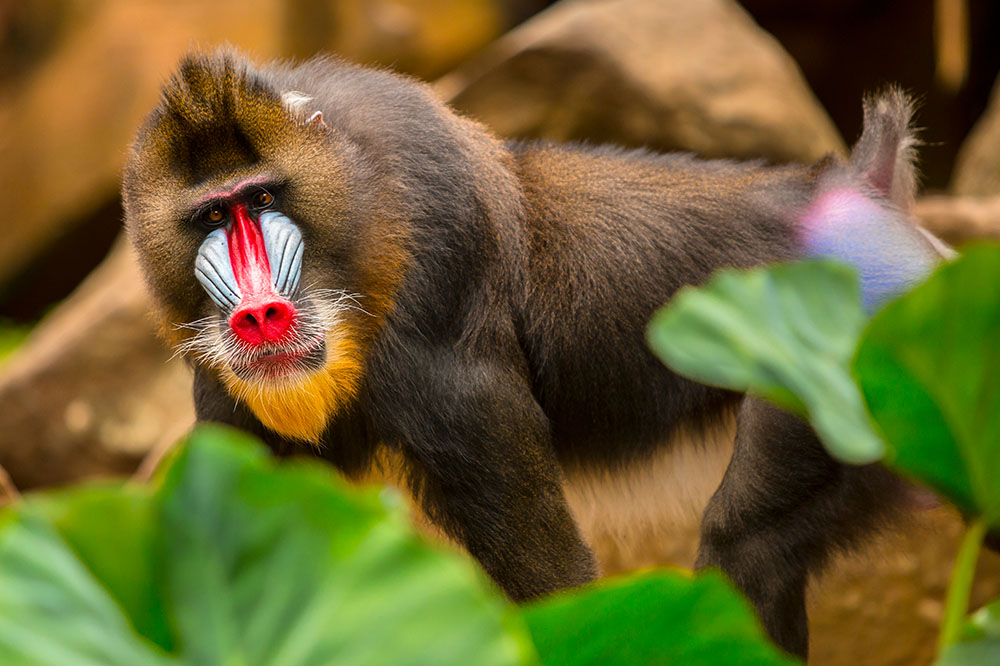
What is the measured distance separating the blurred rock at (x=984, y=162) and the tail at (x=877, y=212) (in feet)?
10.6

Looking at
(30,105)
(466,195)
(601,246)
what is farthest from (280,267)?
(30,105)

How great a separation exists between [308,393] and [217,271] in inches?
13.9

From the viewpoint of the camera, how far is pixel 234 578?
83 cm

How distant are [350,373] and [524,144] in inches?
40.1

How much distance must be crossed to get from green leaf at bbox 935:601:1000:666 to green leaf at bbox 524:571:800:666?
142mm

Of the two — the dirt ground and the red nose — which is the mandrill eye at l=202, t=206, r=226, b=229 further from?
the dirt ground

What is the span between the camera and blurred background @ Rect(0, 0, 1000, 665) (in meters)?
4.38

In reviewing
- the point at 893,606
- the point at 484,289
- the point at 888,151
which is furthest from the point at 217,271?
the point at 893,606

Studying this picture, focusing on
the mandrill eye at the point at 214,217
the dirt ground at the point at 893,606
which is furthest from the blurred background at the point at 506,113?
the mandrill eye at the point at 214,217

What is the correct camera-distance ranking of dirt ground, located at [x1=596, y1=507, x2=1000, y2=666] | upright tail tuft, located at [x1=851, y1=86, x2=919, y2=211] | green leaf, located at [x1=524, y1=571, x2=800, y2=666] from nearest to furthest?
green leaf, located at [x1=524, y1=571, x2=800, y2=666] < upright tail tuft, located at [x1=851, y1=86, x2=919, y2=211] < dirt ground, located at [x1=596, y1=507, x2=1000, y2=666]

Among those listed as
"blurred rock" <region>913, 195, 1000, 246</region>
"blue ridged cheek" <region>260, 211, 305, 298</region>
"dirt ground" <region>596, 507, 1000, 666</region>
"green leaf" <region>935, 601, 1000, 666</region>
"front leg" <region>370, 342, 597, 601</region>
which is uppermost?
"green leaf" <region>935, 601, 1000, 666</region>

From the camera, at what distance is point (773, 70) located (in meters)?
6.16

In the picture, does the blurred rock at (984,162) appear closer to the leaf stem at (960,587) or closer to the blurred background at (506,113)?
the blurred background at (506,113)

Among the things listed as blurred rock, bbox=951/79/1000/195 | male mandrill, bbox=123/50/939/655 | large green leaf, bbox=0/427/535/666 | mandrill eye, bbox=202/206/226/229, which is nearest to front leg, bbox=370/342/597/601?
male mandrill, bbox=123/50/939/655
